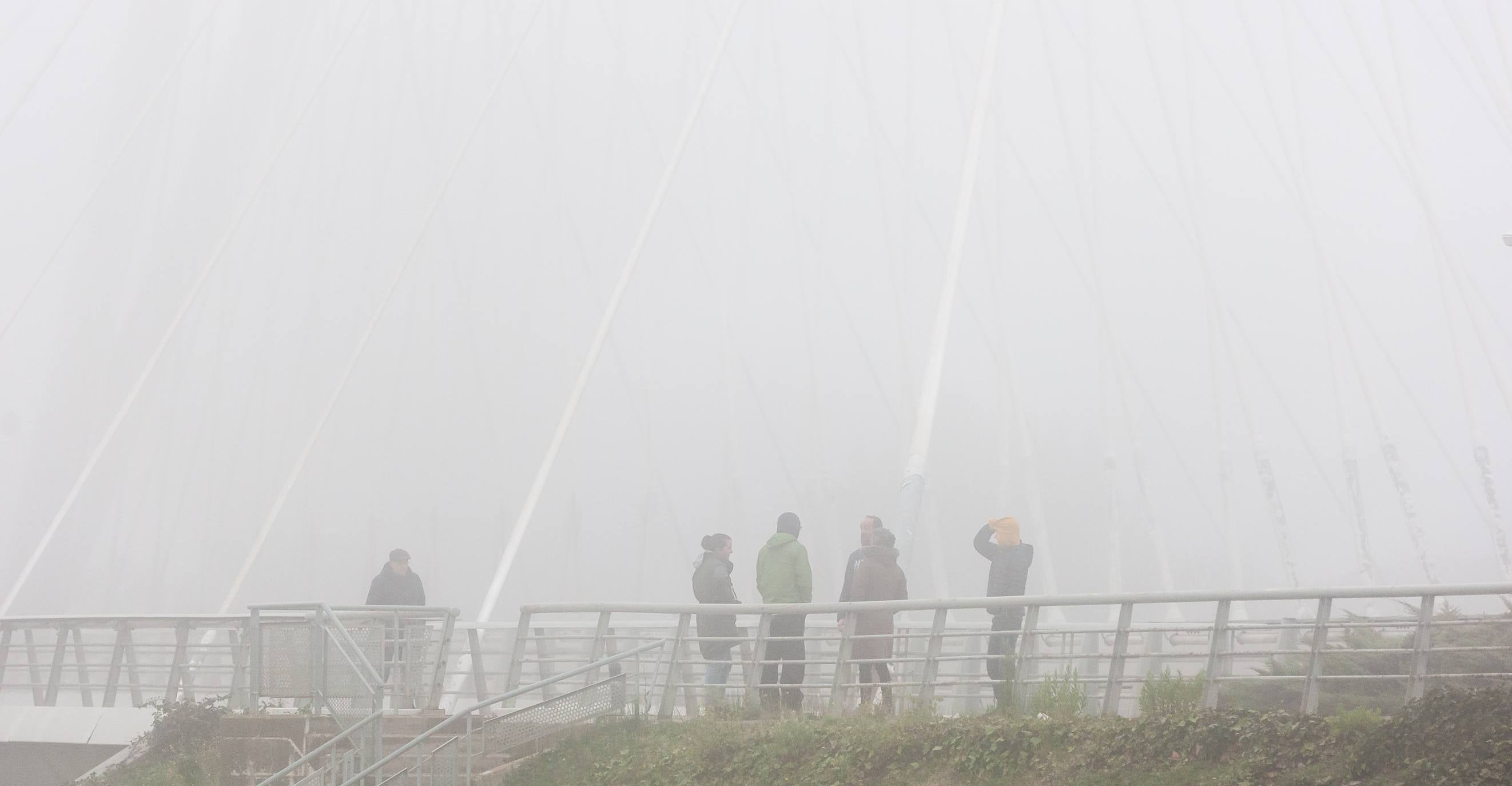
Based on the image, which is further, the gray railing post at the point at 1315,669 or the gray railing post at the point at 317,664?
the gray railing post at the point at 317,664

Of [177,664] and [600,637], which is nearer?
[600,637]

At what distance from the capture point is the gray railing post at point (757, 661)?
11.5 meters

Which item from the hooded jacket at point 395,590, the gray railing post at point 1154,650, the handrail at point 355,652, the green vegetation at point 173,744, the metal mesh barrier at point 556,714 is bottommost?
the green vegetation at point 173,744

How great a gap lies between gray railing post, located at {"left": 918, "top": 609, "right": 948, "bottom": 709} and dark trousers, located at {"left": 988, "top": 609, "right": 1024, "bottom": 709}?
0.40 meters

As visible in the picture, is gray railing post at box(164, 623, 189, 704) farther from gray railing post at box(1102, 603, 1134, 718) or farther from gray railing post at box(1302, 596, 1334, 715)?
gray railing post at box(1302, 596, 1334, 715)

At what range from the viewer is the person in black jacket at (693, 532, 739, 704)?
12.3 metres

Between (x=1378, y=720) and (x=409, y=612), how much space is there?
29.3 ft

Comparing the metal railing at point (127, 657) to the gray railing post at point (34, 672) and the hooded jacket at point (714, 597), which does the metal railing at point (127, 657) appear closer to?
the gray railing post at point (34, 672)

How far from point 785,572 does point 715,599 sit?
3.16 ft

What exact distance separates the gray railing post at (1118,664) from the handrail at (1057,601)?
121 mm

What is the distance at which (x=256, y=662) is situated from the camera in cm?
1284

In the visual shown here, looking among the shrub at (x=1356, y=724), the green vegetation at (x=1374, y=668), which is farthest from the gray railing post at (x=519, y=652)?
the shrub at (x=1356, y=724)

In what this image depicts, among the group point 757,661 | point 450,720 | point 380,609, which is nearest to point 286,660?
point 380,609

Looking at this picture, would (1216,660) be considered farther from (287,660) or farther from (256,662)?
(256,662)
